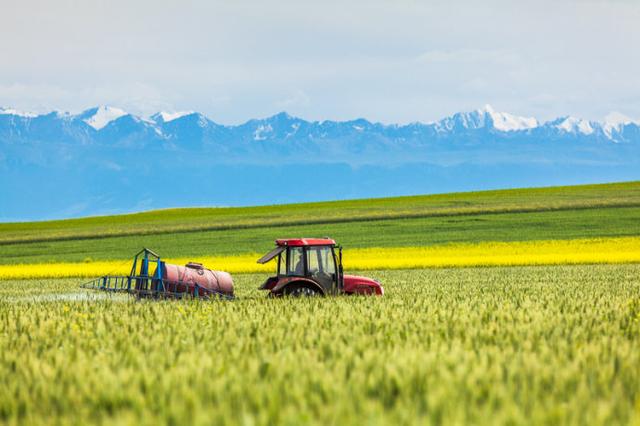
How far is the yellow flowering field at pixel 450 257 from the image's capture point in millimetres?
42375

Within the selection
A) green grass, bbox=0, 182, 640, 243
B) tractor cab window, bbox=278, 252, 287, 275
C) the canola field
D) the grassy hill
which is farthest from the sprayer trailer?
green grass, bbox=0, 182, 640, 243

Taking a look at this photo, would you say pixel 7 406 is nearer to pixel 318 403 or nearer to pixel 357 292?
pixel 318 403

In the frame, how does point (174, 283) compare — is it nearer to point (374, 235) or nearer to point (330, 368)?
point (330, 368)

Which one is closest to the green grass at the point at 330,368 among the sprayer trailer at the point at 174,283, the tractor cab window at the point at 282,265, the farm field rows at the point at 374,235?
the tractor cab window at the point at 282,265

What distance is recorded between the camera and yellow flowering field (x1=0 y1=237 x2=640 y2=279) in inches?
1668

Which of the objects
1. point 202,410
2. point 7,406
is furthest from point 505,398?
point 7,406

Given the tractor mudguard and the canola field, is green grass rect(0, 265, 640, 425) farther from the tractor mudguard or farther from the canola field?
the tractor mudguard

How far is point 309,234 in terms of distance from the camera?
205 feet

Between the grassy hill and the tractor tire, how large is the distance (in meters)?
35.2

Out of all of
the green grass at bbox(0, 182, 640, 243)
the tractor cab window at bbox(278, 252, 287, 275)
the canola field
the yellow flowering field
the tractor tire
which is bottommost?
the yellow flowering field

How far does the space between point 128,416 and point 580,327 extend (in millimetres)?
7495

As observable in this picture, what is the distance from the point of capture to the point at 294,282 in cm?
2006

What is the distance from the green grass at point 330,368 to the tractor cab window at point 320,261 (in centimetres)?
567

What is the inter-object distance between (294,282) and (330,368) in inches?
458
